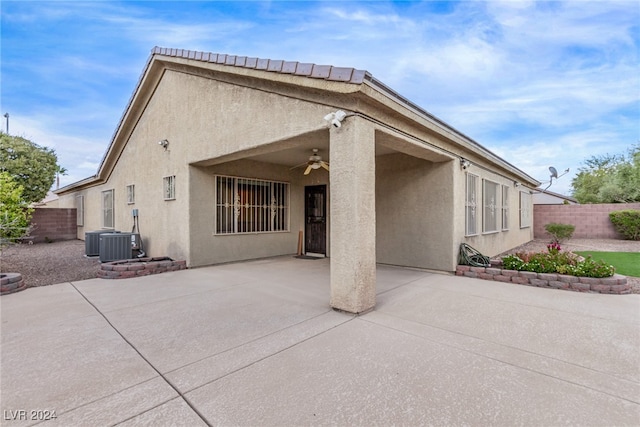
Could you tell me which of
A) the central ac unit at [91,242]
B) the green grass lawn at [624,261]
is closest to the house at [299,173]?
the central ac unit at [91,242]

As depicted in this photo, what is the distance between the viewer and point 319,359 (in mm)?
3164

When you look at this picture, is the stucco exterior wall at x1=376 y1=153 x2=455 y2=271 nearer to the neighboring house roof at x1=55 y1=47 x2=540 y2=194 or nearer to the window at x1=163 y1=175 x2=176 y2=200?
the neighboring house roof at x1=55 y1=47 x2=540 y2=194

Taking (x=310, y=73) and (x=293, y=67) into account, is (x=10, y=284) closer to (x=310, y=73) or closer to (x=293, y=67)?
(x=293, y=67)

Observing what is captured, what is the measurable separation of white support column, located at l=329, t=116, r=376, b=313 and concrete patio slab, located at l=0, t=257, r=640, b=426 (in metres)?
0.36

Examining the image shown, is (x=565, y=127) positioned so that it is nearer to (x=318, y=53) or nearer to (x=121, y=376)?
(x=318, y=53)

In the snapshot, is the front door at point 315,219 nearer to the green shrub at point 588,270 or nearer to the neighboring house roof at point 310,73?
the neighboring house roof at point 310,73

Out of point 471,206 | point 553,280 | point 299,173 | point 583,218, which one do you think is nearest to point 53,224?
point 299,173

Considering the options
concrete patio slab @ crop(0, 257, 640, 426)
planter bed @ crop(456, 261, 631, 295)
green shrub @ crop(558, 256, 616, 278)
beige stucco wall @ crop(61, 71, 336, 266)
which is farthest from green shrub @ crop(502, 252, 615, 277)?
beige stucco wall @ crop(61, 71, 336, 266)

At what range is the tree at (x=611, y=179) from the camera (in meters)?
22.1

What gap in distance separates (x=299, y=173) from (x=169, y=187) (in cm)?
439

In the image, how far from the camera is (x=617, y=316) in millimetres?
4461

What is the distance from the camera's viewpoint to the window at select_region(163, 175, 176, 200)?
8.96m

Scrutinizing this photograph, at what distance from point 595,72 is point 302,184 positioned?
39.3 ft

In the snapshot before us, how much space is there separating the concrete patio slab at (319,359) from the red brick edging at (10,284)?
0.36 meters
